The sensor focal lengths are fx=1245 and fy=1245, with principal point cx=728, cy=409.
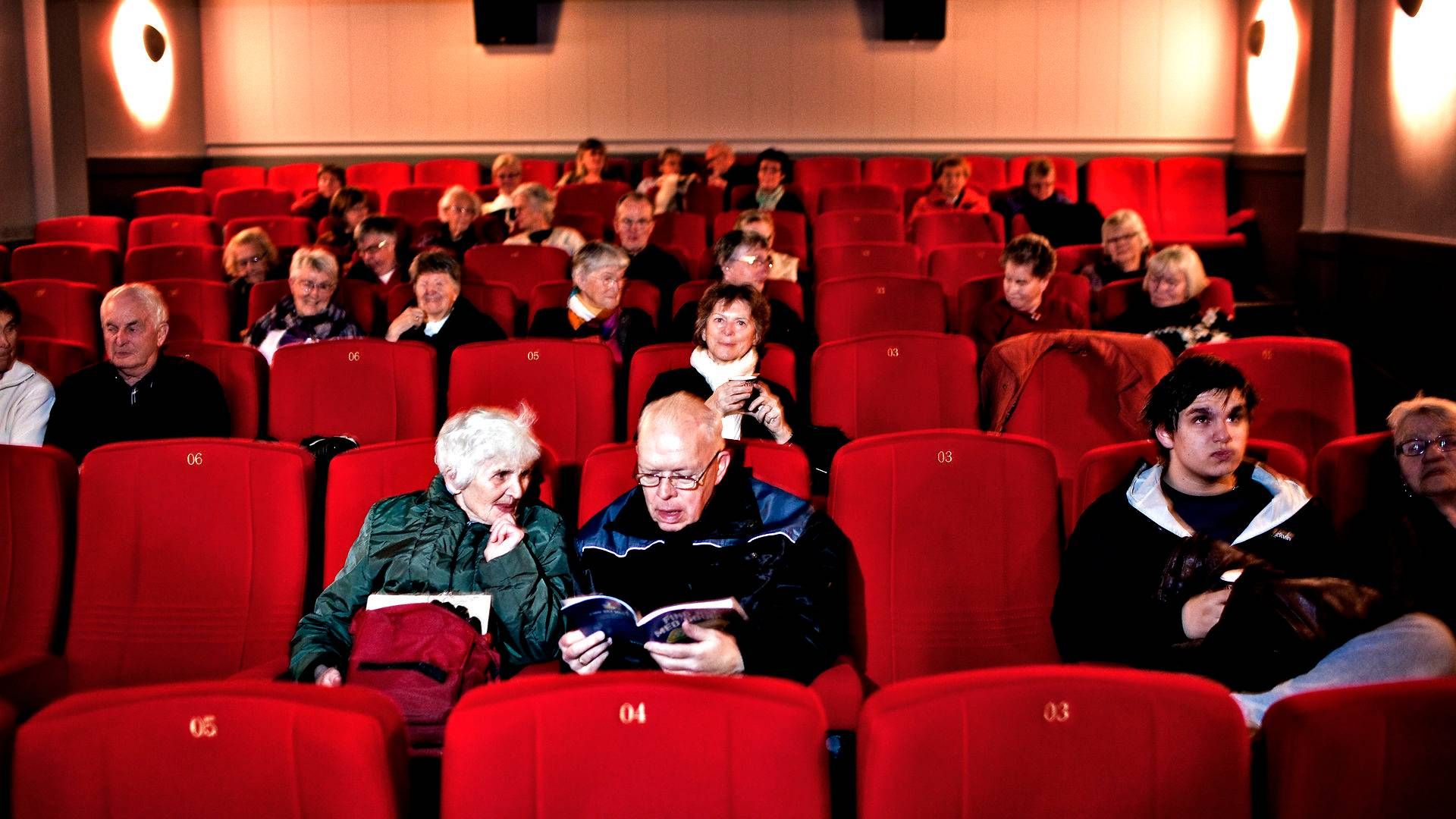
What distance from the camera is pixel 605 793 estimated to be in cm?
147

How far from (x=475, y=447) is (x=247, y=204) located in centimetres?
661

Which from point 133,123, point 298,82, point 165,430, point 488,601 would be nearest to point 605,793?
point 488,601

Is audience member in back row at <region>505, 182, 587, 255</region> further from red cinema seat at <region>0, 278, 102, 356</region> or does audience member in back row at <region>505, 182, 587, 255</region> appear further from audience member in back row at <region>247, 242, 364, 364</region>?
red cinema seat at <region>0, 278, 102, 356</region>

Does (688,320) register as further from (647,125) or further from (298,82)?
(298,82)

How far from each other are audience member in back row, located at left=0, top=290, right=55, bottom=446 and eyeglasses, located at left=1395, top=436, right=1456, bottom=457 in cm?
327

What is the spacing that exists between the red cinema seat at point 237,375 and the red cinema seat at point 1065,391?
2.15 meters

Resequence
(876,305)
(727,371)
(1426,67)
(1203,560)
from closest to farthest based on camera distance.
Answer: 1. (1203,560)
2. (727,371)
3. (876,305)
4. (1426,67)

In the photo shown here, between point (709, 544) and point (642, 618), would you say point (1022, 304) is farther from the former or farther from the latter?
point (642, 618)

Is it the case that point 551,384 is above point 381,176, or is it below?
below

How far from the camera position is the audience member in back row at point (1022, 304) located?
433 centimetres

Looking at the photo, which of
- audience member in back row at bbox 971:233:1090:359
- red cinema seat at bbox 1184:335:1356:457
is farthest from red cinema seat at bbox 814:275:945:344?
red cinema seat at bbox 1184:335:1356:457

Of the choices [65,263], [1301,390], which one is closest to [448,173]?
[65,263]

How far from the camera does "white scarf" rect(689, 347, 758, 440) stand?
320 centimetres

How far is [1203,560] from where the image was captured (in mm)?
2168
